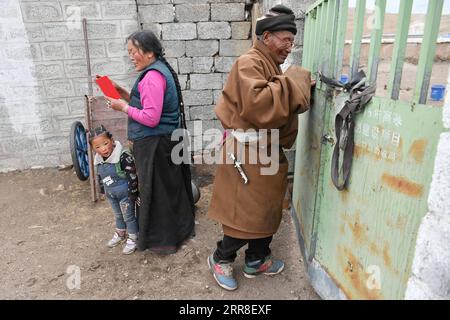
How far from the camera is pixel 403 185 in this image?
1.41 metres

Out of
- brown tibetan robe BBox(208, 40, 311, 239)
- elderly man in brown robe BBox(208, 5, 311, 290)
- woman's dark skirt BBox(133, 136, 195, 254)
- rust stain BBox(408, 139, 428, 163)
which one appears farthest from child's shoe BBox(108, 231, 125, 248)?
rust stain BBox(408, 139, 428, 163)

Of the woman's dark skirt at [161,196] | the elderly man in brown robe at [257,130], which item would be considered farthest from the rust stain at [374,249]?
the woman's dark skirt at [161,196]

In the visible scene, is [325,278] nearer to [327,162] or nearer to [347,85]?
[327,162]

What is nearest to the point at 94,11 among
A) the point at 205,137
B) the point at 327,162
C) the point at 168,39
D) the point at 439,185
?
the point at 168,39

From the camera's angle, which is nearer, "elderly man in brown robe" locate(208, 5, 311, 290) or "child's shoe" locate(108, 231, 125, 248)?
"elderly man in brown robe" locate(208, 5, 311, 290)

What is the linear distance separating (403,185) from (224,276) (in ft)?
5.11

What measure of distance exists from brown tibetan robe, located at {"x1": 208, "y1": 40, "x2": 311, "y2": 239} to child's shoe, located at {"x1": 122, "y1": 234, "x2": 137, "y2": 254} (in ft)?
3.36

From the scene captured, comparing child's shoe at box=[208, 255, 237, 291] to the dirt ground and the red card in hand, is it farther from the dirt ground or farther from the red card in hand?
the red card in hand

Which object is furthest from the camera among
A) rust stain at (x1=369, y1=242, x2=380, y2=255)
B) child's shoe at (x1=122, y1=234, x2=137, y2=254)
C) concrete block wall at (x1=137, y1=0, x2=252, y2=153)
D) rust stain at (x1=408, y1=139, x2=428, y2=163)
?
concrete block wall at (x1=137, y1=0, x2=252, y2=153)

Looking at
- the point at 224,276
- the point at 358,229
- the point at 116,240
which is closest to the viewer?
the point at 358,229

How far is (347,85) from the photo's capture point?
1780 millimetres

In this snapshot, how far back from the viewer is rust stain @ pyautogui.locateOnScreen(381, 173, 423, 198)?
1.32m

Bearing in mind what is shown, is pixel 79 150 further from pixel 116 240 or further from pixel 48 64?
pixel 48 64

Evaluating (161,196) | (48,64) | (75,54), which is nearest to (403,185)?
(161,196)
